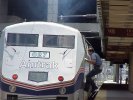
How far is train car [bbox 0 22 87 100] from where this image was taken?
12.6 m

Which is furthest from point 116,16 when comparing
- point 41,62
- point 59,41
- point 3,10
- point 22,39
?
point 3,10

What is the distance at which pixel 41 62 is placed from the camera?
13000 mm

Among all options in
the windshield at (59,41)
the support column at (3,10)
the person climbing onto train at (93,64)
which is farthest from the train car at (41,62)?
the support column at (3,10)

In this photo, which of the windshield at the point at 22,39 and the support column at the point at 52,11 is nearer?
the windshield at the point at 22,39

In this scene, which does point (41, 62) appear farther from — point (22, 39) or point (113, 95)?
point (113, 95)

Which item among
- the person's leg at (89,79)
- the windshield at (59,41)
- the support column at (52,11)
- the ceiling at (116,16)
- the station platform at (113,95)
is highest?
the support column at (52,11)

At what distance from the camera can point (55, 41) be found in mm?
13453

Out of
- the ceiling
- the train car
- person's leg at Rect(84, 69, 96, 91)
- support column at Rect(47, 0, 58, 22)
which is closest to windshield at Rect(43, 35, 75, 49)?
the train car

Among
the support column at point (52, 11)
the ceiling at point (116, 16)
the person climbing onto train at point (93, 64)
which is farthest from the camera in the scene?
the support column at point (52, 11)

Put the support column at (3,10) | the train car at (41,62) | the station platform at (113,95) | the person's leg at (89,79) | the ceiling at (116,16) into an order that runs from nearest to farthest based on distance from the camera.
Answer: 1. the ceiling at (116,16)
2. the train car at (41,62)
3. the person's leg at (89,79)
4. the station platform at (113,95)
5. the support column at (3,10)

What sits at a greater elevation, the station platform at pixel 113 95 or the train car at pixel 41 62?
the train car at pixel 41 62

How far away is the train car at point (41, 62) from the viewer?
41.5 ft

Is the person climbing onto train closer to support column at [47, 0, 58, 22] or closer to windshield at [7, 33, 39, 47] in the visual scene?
windshield at [7, 33, 39, 47]

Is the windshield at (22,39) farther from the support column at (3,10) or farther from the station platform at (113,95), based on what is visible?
the support column at (3,10)
